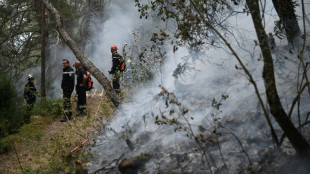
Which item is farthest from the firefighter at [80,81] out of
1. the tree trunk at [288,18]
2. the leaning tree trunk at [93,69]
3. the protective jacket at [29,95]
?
the tree trunk at [288,18]

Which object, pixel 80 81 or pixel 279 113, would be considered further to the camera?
pixel 80 81

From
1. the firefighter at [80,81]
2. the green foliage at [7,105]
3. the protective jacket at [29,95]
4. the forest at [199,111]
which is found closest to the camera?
the forest at [199,111]

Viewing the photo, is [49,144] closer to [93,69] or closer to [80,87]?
[93,69]

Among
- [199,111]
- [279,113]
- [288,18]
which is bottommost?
[199,111]

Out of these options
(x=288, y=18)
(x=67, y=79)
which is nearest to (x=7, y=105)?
(x=67, y=79)

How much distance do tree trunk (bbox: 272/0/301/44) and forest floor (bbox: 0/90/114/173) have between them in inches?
168

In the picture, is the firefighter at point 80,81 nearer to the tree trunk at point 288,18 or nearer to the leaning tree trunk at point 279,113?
the tree trunk at point 288,18

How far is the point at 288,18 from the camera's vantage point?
5.98 metres

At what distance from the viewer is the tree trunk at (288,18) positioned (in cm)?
572

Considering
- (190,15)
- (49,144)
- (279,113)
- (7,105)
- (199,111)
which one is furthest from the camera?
(7,105)

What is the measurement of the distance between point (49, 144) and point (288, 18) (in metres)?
6.00

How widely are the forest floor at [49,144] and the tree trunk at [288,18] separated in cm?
426

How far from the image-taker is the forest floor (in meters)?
5.05

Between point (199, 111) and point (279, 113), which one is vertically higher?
point (279, 113)
